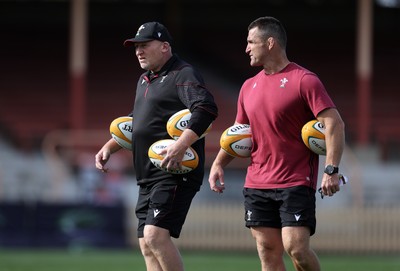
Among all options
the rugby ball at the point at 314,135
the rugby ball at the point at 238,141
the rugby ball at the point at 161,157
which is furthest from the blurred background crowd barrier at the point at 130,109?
the rugby ball at the point at 314,135

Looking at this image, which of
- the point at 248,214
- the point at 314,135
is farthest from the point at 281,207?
the point at 314,135

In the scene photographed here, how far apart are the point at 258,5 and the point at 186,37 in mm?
2372

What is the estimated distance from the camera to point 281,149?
7.36 meters

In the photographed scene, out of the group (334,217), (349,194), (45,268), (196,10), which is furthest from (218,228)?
(196,10)

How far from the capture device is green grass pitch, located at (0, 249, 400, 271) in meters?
12.6

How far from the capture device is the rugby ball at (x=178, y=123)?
7.34 m

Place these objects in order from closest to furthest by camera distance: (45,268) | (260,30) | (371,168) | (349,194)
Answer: (260,30) < (45,268) < (349,194) < (371,168)

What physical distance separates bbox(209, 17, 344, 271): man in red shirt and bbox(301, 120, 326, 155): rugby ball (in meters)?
0.07

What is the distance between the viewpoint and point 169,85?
24.7 feet

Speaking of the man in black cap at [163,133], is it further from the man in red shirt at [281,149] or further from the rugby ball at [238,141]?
the man in red shirt at [281,149]

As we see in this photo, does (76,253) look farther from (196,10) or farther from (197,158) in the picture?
(196,10)

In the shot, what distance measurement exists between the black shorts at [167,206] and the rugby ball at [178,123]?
0.40m

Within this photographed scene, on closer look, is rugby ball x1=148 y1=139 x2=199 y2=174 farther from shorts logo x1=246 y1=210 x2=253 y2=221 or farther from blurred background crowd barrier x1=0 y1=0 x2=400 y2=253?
blurred background crowd barrier x1=0 y1=0 x2=400 y2=253

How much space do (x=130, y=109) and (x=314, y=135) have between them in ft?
56.8
